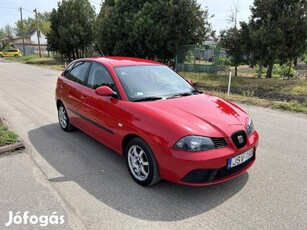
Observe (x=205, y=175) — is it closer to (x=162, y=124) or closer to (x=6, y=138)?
(x=162, y=124)

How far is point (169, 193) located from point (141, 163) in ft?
1.71

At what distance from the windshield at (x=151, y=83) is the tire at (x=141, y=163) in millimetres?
689

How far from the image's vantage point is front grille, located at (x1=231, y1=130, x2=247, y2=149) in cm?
331

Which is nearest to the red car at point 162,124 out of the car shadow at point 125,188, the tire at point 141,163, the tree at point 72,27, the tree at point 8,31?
the tire at point 141,163

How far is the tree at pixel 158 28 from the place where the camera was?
55.3 feet

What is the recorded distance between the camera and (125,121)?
3.71 metres

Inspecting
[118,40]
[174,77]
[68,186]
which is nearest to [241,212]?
[68,186]

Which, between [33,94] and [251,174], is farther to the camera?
[33,94]

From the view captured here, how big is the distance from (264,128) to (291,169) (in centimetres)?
210

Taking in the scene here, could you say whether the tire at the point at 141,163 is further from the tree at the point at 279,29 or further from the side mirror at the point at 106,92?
the tree at the point at 279,29

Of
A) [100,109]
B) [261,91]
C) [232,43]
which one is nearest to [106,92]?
[100,109]

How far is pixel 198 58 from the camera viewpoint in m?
17.4

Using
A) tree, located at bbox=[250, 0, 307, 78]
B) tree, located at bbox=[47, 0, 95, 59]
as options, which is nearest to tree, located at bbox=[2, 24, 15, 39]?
tree, located at bbox=[47, 0, 95, 59]

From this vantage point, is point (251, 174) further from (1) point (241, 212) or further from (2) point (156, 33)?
(2) point (156, 33)
